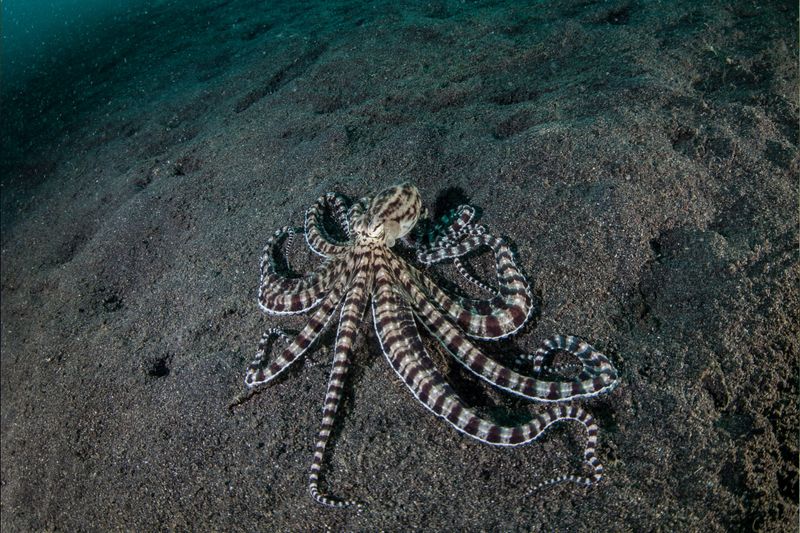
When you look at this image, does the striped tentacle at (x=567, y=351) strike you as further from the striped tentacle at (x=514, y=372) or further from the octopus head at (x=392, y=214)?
the octopus head at (x=392, y=214)

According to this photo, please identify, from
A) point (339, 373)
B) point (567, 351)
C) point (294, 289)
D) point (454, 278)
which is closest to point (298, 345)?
point (339, 373)

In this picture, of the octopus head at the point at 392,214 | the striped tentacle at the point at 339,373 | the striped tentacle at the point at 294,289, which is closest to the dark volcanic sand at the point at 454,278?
the striped tentacle at the point at 339,373

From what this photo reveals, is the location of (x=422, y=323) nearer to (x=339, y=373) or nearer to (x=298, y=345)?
(x=339, y=373)

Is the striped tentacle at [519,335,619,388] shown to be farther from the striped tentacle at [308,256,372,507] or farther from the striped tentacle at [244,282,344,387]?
the striped tentacle at [244,282,344,387]

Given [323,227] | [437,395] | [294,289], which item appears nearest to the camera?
[437,395]

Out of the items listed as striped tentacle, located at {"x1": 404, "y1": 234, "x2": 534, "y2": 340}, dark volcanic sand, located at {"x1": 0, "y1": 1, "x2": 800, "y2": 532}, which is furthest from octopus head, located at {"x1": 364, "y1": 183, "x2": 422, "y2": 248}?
dark volcanic sand, located at {"x1": 0, "y1": 1, "x2": 800, "y2": 532}

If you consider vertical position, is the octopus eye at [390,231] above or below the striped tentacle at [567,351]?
above
